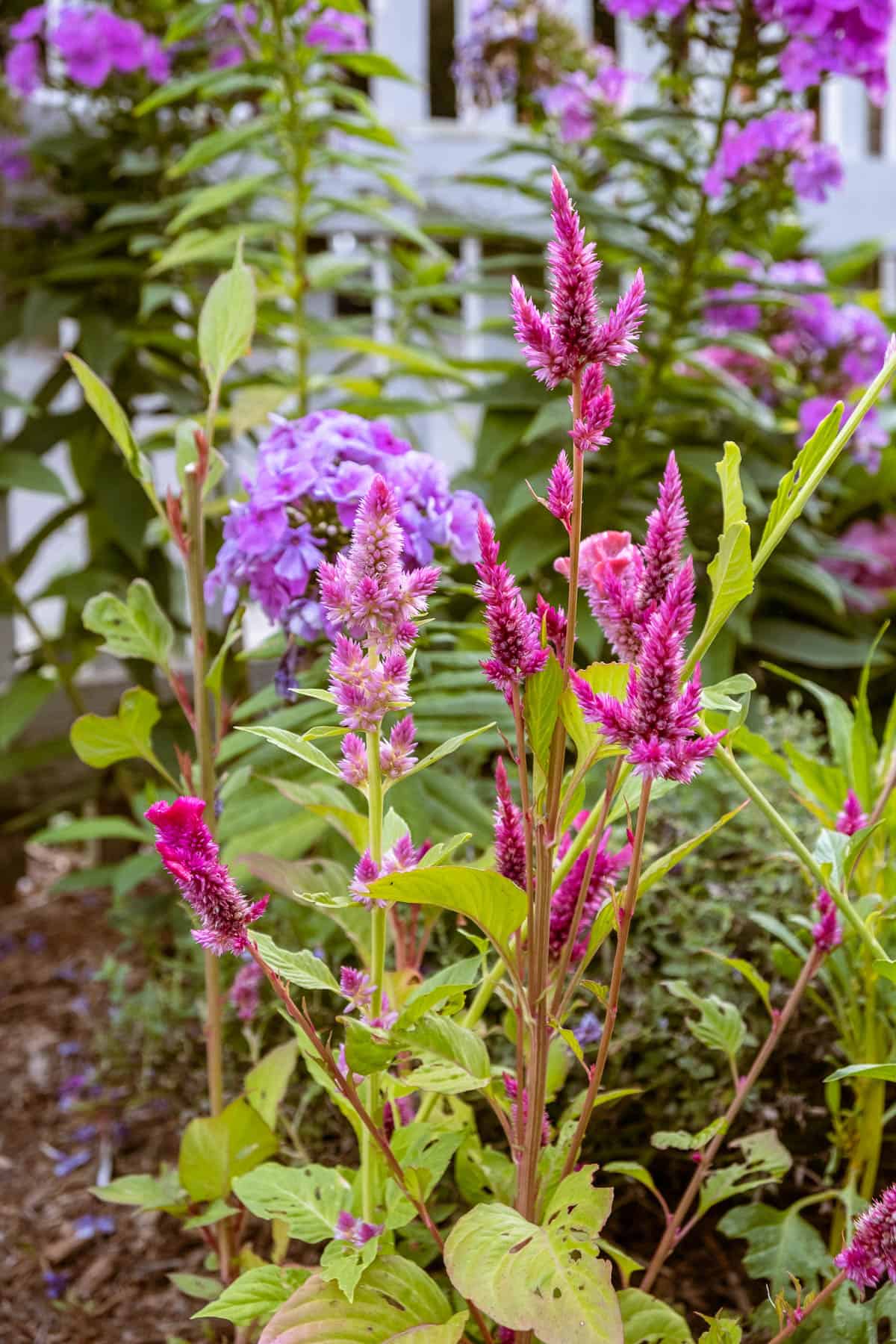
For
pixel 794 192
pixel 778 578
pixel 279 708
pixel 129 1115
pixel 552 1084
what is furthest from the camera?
pixel 778 578

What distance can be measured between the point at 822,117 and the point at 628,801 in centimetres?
352

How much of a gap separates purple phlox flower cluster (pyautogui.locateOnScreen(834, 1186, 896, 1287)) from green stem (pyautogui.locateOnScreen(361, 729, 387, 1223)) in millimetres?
264

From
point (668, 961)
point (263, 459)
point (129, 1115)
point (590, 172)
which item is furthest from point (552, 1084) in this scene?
point (590, 172)

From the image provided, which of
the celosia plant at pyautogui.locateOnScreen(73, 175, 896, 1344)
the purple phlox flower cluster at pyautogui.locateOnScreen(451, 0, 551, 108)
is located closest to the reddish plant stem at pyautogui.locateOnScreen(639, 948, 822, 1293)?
the celosia plant at pyautogui.locateOnScreen(73, 175, 896, 1344)

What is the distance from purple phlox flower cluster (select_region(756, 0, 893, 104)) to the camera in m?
1.48

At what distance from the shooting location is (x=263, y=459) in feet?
3.15

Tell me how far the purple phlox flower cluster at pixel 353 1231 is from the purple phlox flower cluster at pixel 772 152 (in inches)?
53.8

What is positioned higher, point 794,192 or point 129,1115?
point 794,192

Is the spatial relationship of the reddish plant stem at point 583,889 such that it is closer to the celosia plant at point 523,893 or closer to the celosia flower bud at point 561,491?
the celosia plant at point 523,893

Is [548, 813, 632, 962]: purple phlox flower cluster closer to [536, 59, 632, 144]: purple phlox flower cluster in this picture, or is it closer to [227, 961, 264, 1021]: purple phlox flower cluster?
[227, 961, 264, 1021]: purple phlox flower cluster

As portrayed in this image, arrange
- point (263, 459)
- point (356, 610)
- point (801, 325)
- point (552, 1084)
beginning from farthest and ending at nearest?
1. point (801, 325)
2. point (263, 459)
3. point (552, 1084)
4. point (356, 610)

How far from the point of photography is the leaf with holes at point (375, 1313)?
0.61 m

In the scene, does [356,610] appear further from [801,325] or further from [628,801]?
[801,325]

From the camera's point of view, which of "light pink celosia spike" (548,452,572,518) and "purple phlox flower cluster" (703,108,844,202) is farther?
"purple phlox flower cluster" (703,108,844,202)
